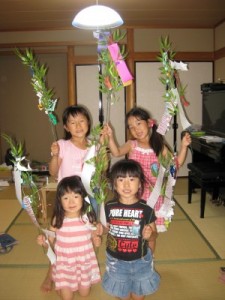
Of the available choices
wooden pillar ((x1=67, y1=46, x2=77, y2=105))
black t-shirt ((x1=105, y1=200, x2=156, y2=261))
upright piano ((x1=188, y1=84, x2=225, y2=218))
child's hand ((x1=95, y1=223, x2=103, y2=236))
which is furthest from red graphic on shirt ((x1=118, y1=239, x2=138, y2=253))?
wooden pillar ((x1=67, y1=46, x2=77, y2=105))

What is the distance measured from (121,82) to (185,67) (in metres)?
0.43

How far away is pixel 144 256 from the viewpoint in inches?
69.7

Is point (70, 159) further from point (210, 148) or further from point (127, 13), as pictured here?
point (127, 13)

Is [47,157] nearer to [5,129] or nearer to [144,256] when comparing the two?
[5,129]

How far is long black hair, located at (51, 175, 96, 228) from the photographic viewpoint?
1.86 metres

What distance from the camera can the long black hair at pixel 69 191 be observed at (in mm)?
1863

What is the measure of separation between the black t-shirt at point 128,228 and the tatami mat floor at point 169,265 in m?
0.47

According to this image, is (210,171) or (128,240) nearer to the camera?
(128,240)

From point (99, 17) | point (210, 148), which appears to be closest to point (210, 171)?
point (210, 148)

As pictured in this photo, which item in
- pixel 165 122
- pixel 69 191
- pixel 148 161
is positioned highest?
pixel 165 122

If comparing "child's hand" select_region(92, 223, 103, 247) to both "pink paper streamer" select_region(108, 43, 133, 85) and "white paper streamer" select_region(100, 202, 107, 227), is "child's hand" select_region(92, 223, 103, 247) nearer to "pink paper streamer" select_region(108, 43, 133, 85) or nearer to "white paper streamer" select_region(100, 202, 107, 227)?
"white paper streamer" select_region(100, 202, 107, 227)

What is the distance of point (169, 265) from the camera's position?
7.96 ft

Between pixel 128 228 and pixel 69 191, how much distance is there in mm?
396

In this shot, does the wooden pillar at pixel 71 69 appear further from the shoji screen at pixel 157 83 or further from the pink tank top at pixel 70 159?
the pink tank top at pixel 70 159
